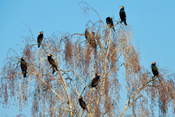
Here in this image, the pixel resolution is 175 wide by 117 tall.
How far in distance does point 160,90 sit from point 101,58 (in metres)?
1.39

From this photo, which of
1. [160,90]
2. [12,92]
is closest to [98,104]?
[160,90]

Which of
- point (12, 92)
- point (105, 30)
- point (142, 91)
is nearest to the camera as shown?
point (12, 92)

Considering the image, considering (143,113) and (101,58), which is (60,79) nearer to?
(101,58)

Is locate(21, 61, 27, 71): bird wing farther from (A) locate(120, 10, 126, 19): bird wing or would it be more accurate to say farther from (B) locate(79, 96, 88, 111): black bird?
(A) locate(120, 10, 126, 19): bird wing

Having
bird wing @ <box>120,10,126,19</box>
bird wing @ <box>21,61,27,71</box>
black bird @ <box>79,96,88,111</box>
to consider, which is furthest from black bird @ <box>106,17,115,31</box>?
bird wing @ <box>21,61,27,71</box>

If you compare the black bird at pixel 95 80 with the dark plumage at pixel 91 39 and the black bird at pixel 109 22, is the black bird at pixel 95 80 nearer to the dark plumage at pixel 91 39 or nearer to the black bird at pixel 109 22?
the dark plumage at pixel 91 39

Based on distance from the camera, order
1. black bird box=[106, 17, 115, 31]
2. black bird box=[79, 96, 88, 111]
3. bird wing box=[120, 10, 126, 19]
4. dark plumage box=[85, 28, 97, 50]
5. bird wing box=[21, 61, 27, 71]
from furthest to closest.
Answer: bird wing box=[120, 10, 126, 19]
black bird box=[106, 17, 115, 31]
dark plumage box=[85, 28, 97, 50]
bird wing box=[21, 61, 27, 71]
black bird box=[79, 96, 88, 111]

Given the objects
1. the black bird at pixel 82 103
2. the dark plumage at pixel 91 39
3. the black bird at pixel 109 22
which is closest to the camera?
the black bird at pixel 82 103

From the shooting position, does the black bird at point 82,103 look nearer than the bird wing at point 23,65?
Yes

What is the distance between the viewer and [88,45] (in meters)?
7.20

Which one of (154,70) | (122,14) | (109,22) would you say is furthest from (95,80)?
(122,14)

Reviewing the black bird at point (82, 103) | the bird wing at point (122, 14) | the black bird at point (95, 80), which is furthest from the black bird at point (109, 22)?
the black bird at point (82, 103)

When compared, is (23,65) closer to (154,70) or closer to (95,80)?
(95,80)

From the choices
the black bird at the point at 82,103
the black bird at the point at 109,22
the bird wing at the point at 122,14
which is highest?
the bird wing at the point at 122,14
